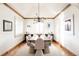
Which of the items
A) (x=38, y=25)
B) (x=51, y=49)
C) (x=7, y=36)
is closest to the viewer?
(x=7, y=36)

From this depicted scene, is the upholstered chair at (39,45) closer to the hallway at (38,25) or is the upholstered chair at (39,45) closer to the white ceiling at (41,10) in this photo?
the hallway at (38,25)

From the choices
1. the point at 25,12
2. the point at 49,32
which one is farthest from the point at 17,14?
the point at 49,32

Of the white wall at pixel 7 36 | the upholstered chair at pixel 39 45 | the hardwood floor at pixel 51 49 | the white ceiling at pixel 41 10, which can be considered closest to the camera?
the white wall at pixel 7 36

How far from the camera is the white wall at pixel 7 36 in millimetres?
3473

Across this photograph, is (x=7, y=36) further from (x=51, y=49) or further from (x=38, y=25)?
(x=51, y=49)

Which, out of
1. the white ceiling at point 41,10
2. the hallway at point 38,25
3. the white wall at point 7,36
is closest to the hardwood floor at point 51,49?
the hallway at point 38,25

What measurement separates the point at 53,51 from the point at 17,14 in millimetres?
2063

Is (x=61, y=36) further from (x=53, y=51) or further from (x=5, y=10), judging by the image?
(x=5, y=10)

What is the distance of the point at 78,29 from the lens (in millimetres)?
3180

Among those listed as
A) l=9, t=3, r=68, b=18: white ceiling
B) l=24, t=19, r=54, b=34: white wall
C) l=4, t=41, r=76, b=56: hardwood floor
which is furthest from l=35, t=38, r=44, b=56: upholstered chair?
l=9, t=3, r=68, b=18: white ceiling

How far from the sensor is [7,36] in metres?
3.92

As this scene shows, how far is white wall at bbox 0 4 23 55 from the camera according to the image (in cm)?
347

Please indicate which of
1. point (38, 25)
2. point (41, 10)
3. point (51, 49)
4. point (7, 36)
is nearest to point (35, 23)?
point (38, 25)

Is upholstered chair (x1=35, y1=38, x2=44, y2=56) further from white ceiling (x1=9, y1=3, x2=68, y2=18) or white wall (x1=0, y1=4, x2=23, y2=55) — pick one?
white ceiling (x1=9, y1=3, x2=68, y2=18)
